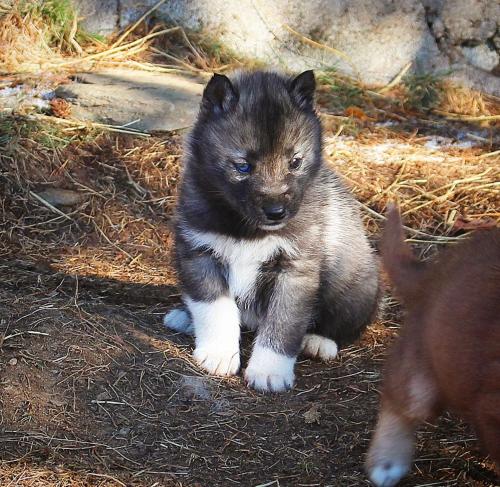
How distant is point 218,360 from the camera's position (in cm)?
427

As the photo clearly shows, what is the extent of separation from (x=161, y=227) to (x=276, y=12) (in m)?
2.80

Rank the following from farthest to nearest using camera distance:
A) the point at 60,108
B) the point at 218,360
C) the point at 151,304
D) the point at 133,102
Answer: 1. the point at 133,102
2. the point at 60,108
3. the point at 151,304
4. the point at 218,360

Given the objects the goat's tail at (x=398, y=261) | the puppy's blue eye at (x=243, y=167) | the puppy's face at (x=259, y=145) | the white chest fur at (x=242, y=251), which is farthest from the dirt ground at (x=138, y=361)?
Result: the puppy's blue eye at (x=243, y=167)

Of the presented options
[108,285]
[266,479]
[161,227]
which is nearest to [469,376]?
[266,479]

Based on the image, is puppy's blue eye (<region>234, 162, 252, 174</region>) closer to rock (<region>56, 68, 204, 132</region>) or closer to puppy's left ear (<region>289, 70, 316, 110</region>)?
puppy's left ear (<region>289, 70, 316, 110</region>)

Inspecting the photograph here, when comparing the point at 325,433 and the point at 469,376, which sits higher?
the point at 469,376

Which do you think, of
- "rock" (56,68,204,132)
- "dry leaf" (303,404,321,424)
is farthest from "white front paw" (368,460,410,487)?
"rock" (56,68,204,132)

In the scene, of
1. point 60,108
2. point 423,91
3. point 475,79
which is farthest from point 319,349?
point 475,79

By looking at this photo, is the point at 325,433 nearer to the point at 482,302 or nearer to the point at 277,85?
the point at 482,302

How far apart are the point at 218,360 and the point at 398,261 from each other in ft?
4.22

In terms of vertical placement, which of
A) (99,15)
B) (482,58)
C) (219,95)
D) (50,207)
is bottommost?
(50,207)

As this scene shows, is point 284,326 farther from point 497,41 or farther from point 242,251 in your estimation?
point 497,41

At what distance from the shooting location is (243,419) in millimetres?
3834

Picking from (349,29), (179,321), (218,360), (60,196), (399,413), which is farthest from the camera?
(349,29)
